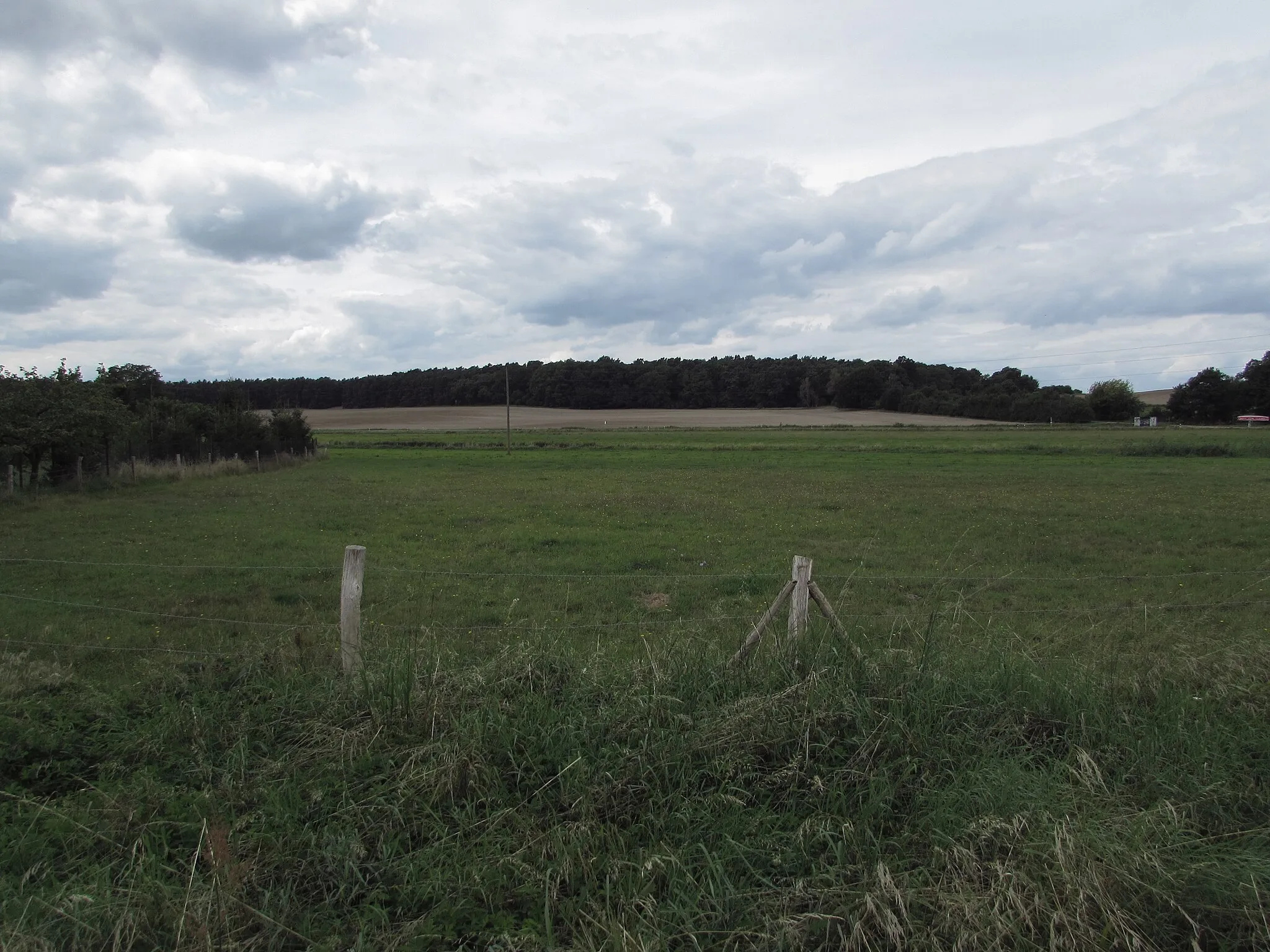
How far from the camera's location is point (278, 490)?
26625 millimetres

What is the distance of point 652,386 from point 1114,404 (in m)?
63.7

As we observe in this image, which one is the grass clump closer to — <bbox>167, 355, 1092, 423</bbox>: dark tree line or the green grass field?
the green grass field

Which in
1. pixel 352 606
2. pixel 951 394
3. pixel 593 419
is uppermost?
pixel 951 394

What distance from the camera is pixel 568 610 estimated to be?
10.1m

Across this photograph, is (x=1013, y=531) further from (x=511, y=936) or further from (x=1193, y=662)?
(x=511, y=936)

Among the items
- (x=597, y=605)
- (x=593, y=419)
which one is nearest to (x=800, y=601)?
(x=597, y=605)

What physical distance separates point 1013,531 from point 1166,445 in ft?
124

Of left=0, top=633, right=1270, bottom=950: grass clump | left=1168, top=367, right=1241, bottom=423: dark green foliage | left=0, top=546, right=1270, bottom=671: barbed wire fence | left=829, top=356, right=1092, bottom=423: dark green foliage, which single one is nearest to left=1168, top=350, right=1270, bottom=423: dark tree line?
left=1168, top=367, right=1241, bottom=423: dark green foliage

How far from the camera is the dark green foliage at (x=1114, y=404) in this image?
106 metres

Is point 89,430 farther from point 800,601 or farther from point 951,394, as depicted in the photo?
point 951,394

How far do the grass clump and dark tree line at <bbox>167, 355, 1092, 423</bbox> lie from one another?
4454 inches

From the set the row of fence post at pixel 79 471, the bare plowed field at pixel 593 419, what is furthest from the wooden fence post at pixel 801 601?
the bare plowed field at pixel 593 419

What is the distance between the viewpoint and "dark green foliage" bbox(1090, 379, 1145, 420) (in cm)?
10594

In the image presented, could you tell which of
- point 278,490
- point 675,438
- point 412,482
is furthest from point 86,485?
point 675,438
